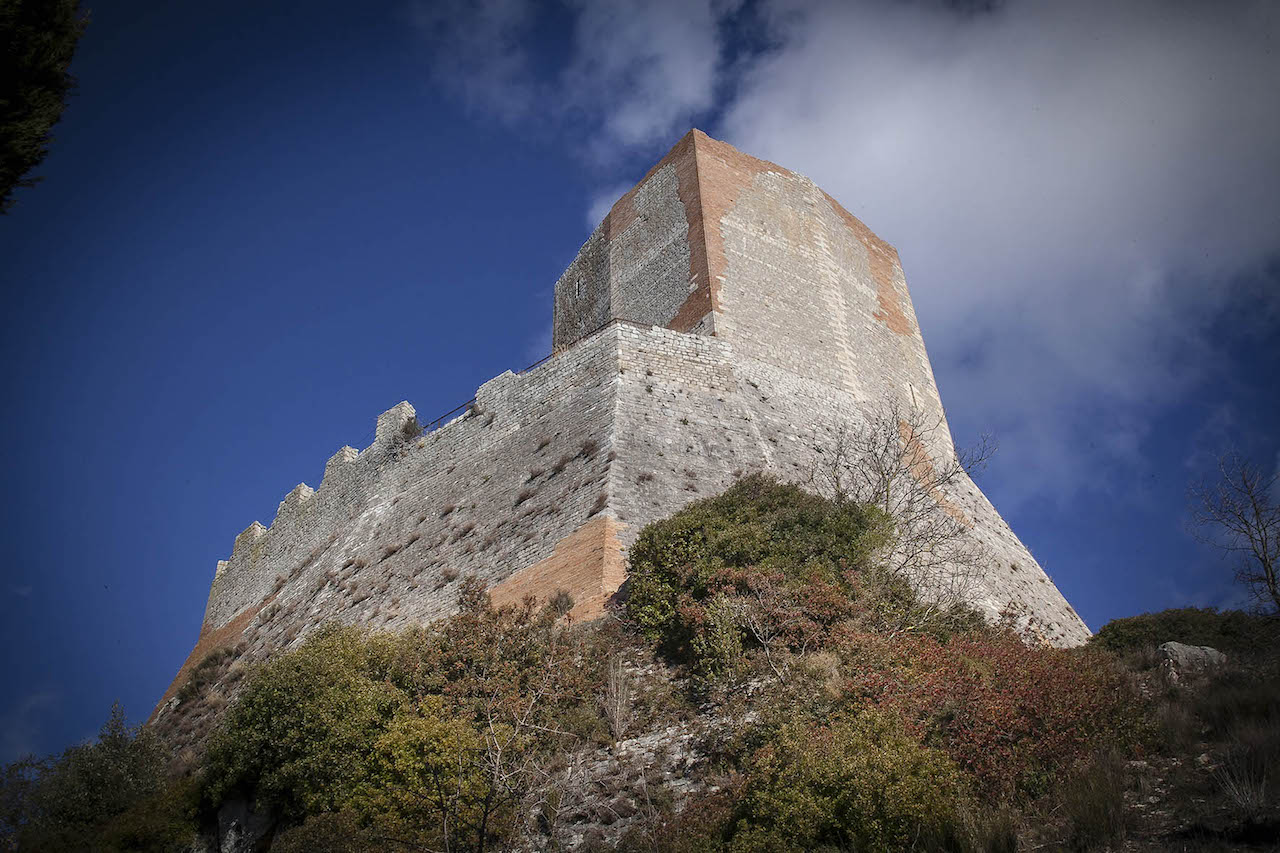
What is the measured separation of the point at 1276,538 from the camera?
13797 millimetres

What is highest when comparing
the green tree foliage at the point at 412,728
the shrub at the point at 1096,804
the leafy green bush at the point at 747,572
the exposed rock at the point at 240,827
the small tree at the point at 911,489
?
the small tree at the point at 911,489

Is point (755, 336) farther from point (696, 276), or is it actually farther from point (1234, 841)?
point (1234, 841)

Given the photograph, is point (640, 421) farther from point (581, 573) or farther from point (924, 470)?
point (924, 470)

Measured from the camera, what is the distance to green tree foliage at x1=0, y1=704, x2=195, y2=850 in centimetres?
1103

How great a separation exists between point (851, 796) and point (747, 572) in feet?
14.5

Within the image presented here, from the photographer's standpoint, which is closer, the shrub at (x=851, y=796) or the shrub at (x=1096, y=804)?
the shrub at (x=1096, y=804)

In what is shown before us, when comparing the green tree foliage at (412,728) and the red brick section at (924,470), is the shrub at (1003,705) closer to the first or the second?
the green tree foliage at (412,728)

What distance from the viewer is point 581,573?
43.5ft

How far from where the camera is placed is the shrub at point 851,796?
6.67 meters

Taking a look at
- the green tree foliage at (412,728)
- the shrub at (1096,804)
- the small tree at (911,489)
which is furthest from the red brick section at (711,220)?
the shrub at (1096,804)

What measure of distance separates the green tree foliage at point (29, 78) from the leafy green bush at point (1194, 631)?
13.8m

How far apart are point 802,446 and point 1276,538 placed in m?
8.00

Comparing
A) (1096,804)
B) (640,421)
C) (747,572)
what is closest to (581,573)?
(747,572)

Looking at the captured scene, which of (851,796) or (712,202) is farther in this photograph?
(712,202)
